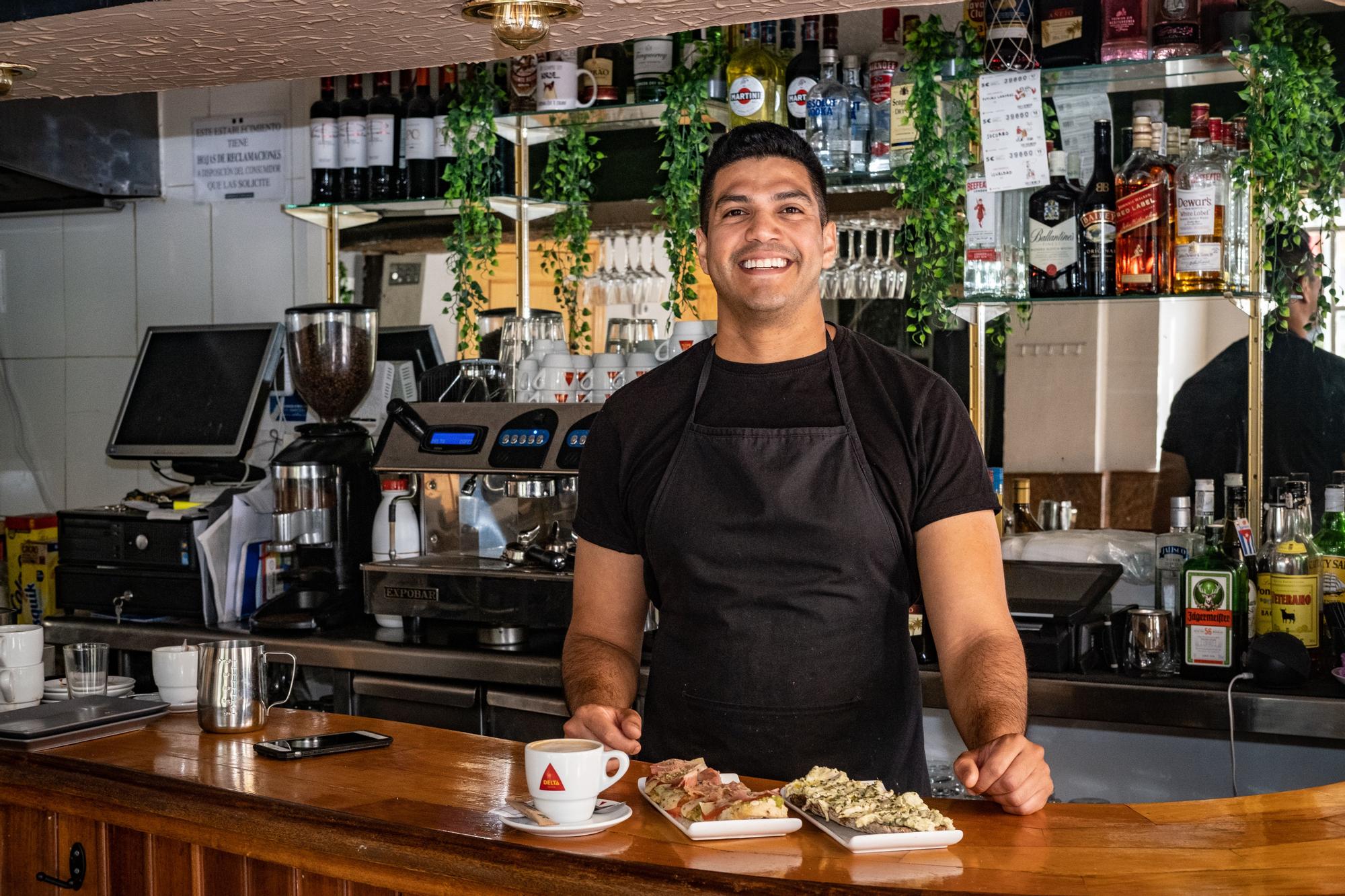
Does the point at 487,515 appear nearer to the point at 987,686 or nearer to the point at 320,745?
the point at 320,745

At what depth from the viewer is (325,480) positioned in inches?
130

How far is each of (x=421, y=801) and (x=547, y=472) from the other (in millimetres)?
1424

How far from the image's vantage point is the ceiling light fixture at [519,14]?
6.50 ft

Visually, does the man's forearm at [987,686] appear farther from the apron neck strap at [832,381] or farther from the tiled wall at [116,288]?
the tiled wall at [116,288]

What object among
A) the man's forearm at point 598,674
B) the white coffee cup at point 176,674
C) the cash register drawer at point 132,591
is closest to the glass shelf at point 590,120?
the cash register drawer at point 132,591

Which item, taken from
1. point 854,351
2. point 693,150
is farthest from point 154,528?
point 854,351

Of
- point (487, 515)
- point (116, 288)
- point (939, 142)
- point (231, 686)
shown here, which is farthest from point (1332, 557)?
point (116, 288)

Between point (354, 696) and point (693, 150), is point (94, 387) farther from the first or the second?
point (693, 150)

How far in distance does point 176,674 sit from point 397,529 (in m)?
1.07

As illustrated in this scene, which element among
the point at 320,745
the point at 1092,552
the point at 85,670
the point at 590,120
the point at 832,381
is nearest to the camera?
the point at 320,745

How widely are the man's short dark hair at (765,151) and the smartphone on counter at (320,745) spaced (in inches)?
36.0

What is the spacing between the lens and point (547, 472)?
303 centimetres

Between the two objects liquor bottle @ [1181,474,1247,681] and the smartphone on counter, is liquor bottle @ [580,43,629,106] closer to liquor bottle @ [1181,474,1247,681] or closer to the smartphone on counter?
liquor bottle @ [1181,474,1247,681]

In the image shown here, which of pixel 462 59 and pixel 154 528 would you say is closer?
pixel 462 59
